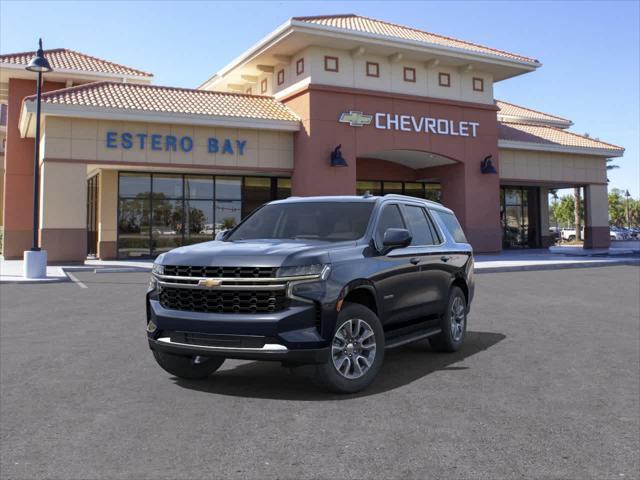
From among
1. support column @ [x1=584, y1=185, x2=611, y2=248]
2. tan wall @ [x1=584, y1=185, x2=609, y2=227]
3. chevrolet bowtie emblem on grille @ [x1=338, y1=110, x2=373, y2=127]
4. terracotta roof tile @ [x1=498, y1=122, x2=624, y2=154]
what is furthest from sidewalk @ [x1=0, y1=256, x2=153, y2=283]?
tan wall @ [x1=584, y1=185, x2=609, y2=227]

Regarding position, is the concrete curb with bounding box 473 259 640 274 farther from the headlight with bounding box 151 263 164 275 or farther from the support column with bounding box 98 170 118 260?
the support column with bounding box 98 170 118 260

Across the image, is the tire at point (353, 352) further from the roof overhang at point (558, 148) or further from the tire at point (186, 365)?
the roof overhang at point (558, 148)

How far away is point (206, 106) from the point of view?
25.6 metres

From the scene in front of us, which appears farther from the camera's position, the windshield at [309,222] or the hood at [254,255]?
the windshield at [309,222]

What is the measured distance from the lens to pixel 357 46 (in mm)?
25562

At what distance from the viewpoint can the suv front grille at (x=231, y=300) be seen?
5.16 metres

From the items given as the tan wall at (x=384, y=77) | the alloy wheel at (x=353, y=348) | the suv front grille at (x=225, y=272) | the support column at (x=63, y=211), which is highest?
the tan wall at (x=384, y=77)

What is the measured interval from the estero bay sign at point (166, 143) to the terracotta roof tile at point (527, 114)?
22696 millimetres

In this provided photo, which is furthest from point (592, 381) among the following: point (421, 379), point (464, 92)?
point (464, 92)

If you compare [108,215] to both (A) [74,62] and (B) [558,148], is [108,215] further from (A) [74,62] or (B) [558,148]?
(B) [558,148]

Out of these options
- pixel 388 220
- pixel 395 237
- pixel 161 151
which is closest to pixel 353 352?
pixel 395 237

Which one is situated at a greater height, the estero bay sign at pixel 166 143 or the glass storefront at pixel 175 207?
the estero bay sign at pixel 166 143

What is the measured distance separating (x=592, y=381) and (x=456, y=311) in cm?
202

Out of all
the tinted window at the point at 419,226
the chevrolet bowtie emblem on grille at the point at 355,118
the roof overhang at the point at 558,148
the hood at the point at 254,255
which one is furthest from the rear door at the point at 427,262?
the roof overhang at the point at 558,148
